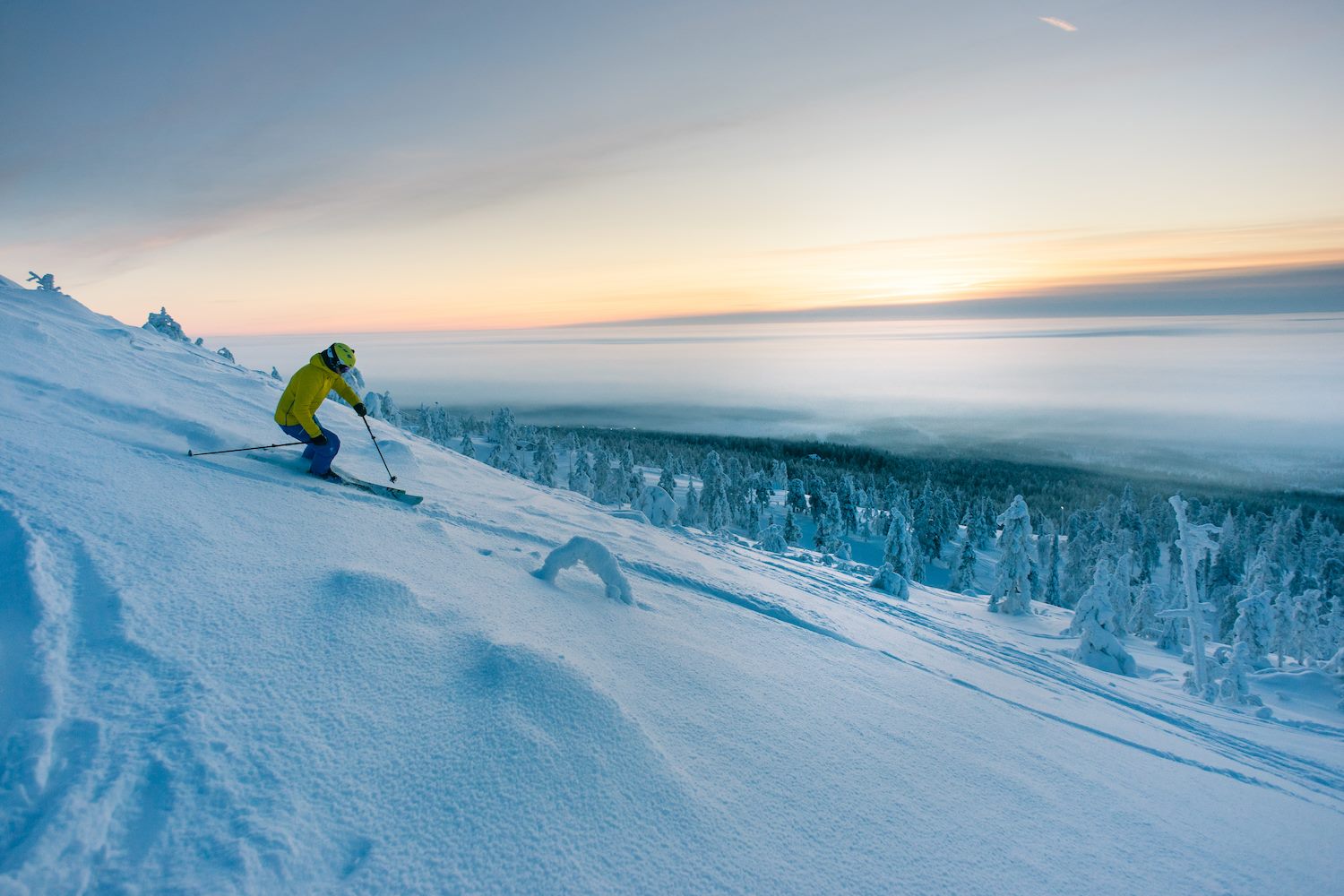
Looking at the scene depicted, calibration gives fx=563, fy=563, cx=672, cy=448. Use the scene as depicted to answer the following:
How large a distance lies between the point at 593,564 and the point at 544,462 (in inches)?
3375

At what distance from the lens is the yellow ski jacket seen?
7.65 metres

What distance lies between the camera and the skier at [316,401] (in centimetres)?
765

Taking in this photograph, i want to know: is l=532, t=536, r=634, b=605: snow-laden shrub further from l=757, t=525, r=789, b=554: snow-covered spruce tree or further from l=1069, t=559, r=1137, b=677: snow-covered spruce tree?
l=757, t=525, r=789, b=554: snow-covered spruce tree

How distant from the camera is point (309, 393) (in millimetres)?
7668

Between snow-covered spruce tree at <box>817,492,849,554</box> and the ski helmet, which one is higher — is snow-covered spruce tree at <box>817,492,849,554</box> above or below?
below

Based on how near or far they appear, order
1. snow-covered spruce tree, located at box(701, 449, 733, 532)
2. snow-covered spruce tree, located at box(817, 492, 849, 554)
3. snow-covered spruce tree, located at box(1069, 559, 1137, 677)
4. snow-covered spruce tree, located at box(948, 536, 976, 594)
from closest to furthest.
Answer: snow-covered spruce tree, located at box(1069, 559, 1137, 677) < snow-covered spruce tree, located at box(948, 536, 976, 594) < snow-covered spruce tree, located at box(701, 449, 733, 532) < snow-covered spruce tree, located at box(817, 492, 849, 554)

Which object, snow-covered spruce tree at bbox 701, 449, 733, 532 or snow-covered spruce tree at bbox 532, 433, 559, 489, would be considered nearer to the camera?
snow-covered spruce tree at bbox 701, 449, 733, 532

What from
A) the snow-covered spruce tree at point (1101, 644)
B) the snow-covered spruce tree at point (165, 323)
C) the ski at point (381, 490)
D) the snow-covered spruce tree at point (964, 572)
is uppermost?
the snow-covered spruce tree at point (165, 323)

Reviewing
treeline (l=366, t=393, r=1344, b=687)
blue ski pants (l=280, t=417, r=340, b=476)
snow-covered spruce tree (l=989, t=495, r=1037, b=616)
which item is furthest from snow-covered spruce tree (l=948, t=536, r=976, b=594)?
blue ski pants (l=280, t=417, r=340, b=476)

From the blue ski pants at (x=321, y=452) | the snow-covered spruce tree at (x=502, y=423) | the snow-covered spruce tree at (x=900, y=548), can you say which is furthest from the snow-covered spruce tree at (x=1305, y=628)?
the snow-covered spruce tree at (x=502, y=423)

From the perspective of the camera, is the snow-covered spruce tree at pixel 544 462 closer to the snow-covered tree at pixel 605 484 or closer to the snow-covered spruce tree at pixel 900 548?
the snow-covered tree at pixel 605 484

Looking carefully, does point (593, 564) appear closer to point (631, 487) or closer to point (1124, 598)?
point (1124, 598)

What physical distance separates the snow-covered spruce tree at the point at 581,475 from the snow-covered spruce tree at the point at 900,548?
43673 millimetres

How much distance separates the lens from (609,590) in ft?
21.2
